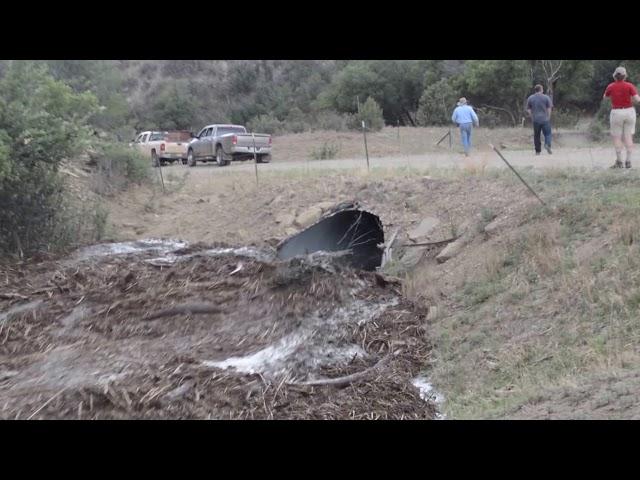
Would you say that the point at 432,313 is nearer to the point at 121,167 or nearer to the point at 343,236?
the point at 343,236

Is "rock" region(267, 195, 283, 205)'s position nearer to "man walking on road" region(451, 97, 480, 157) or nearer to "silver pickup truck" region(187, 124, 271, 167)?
"man walking on road" region(451, 97, 480, 157)

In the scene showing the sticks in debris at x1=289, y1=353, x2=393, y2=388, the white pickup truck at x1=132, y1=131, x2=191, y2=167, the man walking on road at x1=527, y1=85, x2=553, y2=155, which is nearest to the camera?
the sticks in debris at x1=289, y1=353, x2=393, y2=388

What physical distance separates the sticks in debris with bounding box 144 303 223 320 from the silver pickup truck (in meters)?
15.1

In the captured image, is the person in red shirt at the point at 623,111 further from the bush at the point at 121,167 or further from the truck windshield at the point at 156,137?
the truck windshield at the point at 156,137

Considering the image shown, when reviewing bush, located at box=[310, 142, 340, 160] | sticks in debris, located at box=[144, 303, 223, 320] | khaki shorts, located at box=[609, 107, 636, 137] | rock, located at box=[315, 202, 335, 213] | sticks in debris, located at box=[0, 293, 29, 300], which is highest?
khaki shorts, located at box=[609, 107, 636, 137]

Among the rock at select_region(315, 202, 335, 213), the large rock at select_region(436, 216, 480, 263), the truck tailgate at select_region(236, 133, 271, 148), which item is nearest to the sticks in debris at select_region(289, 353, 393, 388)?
the large rock at select_region(436, 216, 480, 263)

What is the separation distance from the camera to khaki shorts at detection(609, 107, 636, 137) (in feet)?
40.7

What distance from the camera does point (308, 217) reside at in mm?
16281

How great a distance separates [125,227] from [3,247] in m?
3.84

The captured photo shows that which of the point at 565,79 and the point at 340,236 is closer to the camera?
the point at 340,236

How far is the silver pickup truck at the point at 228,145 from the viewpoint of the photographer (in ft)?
85.9

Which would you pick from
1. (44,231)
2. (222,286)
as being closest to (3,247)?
(44,231)
